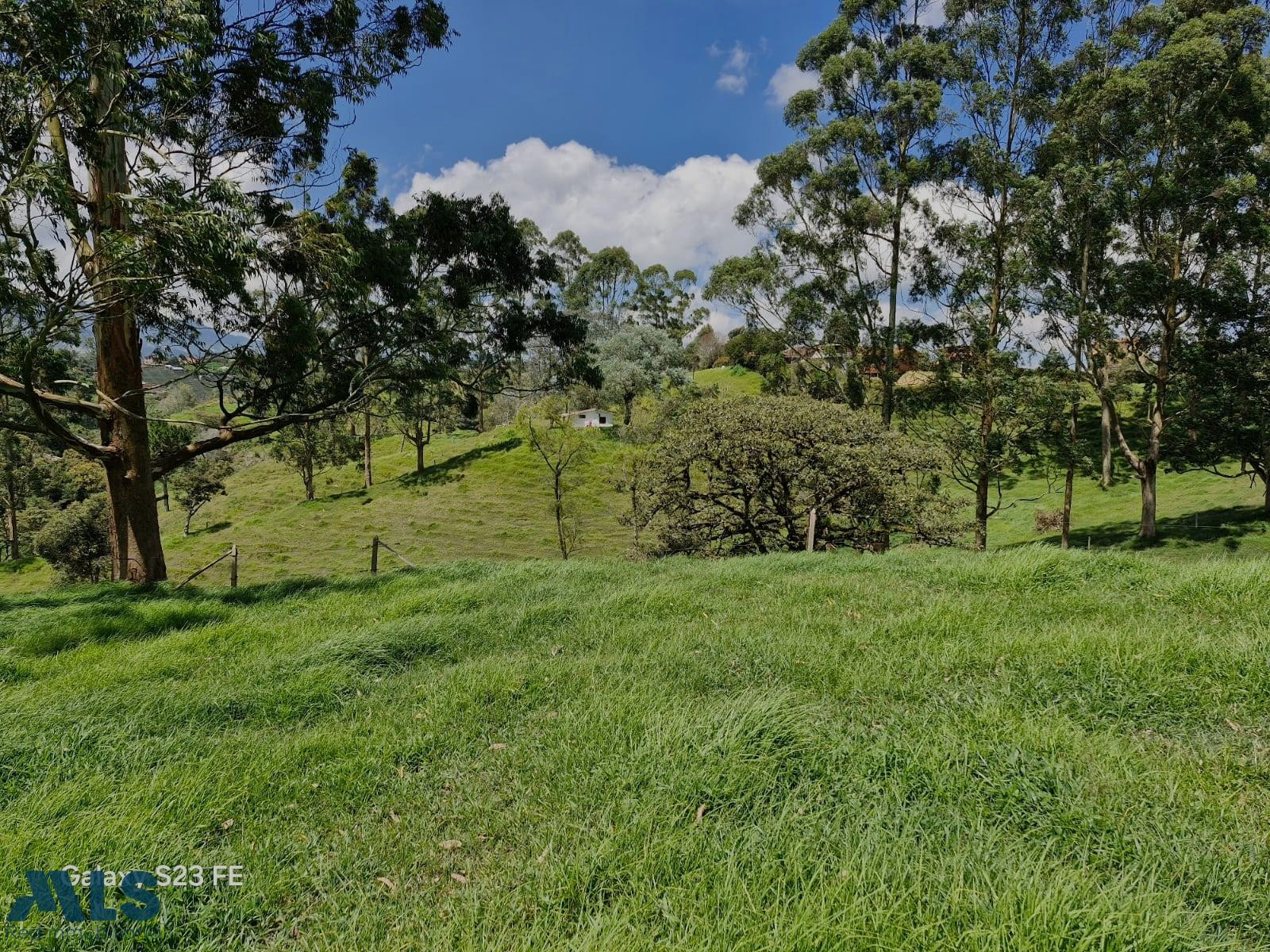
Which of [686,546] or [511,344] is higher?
[511,344]

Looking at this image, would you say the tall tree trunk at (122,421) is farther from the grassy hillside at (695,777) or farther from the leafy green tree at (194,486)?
the leafy green tree at (194,486)

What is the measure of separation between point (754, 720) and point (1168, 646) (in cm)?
279

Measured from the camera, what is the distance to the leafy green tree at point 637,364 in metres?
40.4

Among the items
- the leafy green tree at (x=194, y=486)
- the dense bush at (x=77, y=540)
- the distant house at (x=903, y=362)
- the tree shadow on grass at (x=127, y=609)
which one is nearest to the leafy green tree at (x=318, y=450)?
the leafy green tree at (x=194, y=486)

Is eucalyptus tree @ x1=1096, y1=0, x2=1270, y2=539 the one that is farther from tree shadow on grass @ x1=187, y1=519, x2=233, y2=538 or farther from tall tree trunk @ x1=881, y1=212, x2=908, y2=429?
tree shadow on grass @ x1=187, y1=519, x2=233, y2=538

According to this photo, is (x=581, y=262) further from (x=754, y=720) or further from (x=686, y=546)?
(x=754, y=720)

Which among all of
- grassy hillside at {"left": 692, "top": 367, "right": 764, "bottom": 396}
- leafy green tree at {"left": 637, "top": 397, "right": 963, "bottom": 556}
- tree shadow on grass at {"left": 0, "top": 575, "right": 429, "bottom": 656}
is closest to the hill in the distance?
leafy green tree at {"left": 637, "top": 397, "right": 963, "bottom": 556}

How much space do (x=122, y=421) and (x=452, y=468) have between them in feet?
92.6

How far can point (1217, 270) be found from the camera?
1702 centimetres

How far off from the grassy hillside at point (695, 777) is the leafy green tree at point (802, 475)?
8.14 metres

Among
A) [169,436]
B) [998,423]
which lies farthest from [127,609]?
[998,423]

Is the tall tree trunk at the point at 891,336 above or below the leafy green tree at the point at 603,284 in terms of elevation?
below

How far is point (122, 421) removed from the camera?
29.0 feet

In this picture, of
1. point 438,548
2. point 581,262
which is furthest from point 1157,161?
point 581,262
